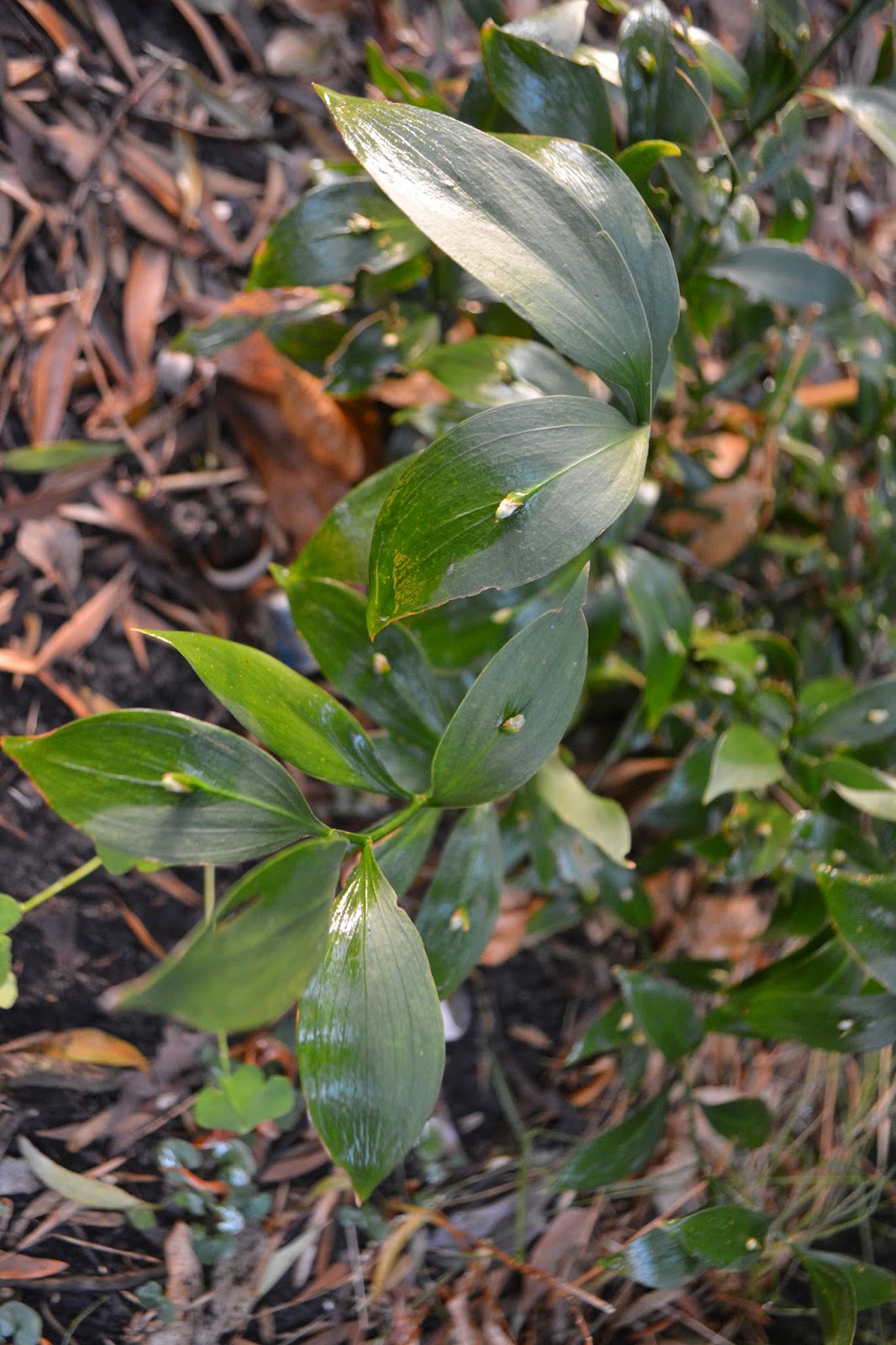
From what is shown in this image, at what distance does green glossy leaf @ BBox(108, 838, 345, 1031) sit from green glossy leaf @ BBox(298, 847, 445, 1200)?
0.02m

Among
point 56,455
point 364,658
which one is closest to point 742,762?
point 364,658

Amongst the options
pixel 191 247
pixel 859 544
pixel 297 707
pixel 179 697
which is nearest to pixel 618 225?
pixel 297 707

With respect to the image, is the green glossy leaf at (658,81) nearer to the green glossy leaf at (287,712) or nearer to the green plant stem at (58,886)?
the green glossy leaf at (287,712)

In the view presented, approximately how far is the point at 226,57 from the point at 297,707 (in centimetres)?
112

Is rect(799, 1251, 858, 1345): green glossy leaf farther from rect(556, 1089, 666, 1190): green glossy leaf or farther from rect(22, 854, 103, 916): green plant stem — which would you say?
rect(22, 854, 103, 916): green plant stem

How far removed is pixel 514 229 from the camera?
0.56 metres

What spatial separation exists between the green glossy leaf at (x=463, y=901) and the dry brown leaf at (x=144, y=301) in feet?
2.60

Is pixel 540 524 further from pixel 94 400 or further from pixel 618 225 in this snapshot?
pixel 94 400

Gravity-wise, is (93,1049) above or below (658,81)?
below

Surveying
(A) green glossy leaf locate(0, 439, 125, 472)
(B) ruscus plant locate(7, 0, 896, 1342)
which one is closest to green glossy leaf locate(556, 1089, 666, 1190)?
(B) ruscus plant locate(7, 0, 896, 1342)

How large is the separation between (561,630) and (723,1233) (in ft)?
2.00

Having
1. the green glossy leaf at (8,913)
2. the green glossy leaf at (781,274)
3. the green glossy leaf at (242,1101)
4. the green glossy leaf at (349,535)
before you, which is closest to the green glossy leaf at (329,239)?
the green glossy leaf at (349,535)

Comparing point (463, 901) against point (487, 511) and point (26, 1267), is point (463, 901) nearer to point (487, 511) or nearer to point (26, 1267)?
point (487, 511)

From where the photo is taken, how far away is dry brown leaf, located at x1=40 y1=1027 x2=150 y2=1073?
90 cm
